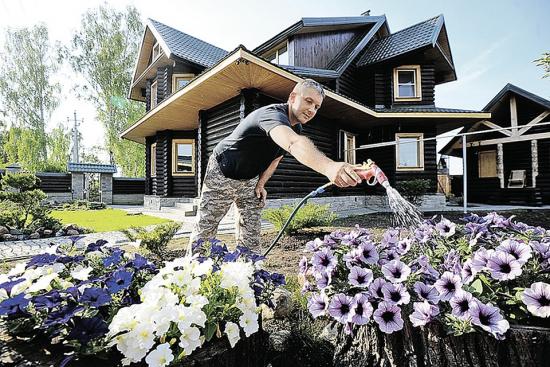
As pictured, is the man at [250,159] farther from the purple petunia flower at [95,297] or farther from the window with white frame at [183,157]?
the window with white frame at [183,157]

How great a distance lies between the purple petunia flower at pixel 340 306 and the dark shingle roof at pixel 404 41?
1230cm

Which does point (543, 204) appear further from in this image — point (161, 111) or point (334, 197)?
point (161, 111)

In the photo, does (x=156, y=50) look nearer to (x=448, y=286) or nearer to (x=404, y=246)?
(x=404, y=246)

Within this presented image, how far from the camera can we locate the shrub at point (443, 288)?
1.02 metres

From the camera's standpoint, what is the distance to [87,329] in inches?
32.3

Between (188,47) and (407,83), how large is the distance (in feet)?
29.6

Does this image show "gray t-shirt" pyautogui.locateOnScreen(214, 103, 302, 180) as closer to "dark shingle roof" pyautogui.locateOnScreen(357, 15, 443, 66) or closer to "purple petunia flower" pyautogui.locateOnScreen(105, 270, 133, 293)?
"purple petunia flower" pyautogui.locateOnScreen(105, 270, 133, 293)

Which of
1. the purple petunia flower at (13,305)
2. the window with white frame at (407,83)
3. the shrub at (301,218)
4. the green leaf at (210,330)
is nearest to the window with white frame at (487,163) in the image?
the window with white frame at (407,83)

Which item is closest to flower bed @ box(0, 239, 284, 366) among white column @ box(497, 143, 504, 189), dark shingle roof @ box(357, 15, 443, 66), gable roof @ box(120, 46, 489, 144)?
gable roof @ box(120, 46, 489, 144)


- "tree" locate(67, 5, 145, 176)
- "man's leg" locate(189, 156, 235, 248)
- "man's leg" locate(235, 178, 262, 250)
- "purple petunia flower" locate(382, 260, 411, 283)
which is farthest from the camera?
"tree" locate(67, 5, 145, 176)

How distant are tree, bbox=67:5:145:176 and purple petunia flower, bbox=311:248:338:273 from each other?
2198 centimetres

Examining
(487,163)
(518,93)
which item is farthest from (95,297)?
(487,163)

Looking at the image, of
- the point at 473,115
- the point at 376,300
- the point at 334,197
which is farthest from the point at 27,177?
the point at 473,115

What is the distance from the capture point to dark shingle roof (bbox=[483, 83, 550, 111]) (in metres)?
11.4
